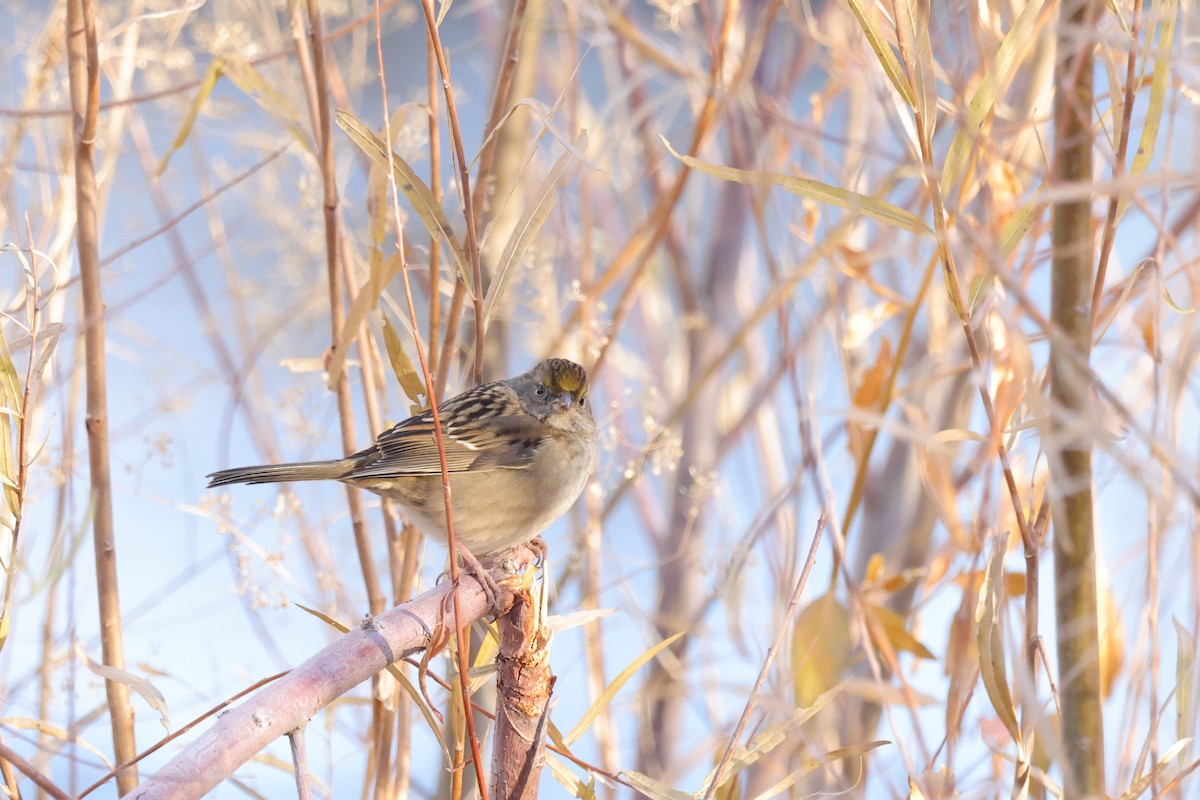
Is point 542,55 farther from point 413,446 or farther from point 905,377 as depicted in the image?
point 413,446

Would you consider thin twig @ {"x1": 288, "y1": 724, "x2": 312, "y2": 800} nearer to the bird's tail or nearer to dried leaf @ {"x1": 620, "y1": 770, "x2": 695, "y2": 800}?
dried leaf @ {"x1": 620, "y1": 770, "x2": 695, "y2": 800}

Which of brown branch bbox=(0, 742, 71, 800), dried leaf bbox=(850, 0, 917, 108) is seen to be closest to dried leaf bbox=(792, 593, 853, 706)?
dried leaf bbox=(850, 0, 917, 108)

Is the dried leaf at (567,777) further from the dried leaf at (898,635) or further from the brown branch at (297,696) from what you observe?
the dried leaf at (898,635)

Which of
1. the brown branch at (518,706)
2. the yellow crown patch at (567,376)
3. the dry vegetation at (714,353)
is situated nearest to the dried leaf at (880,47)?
the dry vegetation at (714,353)

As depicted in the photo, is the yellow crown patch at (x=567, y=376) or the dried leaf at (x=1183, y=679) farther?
the yellow crown patch at (x=567, y=376)

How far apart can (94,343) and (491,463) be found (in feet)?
3.03

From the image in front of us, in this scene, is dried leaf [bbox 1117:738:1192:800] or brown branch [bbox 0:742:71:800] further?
dried leaf [bbox 1117:738:1192:800]

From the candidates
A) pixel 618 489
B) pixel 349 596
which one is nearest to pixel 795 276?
pixel 618 489

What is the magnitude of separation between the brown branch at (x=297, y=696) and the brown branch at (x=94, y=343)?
20.6 inches

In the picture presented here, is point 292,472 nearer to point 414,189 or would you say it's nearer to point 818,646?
point 414,189

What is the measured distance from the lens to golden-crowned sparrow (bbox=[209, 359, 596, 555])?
6.48 ft

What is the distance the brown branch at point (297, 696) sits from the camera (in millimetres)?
864

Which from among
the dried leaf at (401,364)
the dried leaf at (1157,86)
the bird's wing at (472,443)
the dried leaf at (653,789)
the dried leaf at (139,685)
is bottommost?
the dried leaf at (653,789)

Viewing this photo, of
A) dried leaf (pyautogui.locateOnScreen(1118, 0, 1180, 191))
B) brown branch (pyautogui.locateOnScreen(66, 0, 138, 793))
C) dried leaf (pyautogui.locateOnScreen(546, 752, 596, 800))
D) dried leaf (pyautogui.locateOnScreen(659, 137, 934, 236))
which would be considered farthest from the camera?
brown branch (pyautogui.locateOnScreen(66, 0, 138, 793))
